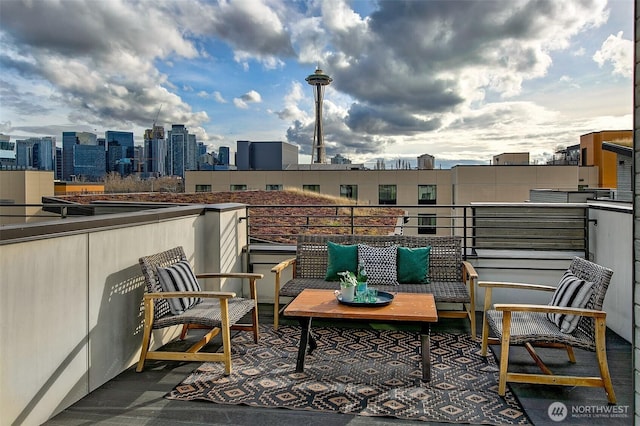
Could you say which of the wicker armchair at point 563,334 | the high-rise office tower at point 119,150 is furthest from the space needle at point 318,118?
the wicker armchair at point 563,334

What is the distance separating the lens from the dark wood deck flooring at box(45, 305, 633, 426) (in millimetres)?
2838

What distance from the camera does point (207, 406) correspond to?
305 centimetres

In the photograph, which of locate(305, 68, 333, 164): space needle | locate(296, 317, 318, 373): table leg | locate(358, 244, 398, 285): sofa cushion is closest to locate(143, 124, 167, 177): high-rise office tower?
locate(305, 68, 333, 164): space needle

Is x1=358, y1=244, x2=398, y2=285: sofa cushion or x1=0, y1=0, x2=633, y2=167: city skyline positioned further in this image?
x1=0, y1=0, x2=633, y2=167: city skyline

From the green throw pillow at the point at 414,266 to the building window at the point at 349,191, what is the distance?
30105 mm

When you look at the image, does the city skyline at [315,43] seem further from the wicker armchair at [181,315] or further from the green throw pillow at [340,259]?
the green throw pillow at [340,259]

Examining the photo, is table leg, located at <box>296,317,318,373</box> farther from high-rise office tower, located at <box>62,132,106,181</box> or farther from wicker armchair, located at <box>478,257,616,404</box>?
high-rise office tower, located at <box>62,132,106,181</box>

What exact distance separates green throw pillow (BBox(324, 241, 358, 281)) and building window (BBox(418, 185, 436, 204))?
30319 millimetres

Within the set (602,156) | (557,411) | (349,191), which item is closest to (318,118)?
(349,191)

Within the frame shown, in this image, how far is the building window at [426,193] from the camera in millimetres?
34531

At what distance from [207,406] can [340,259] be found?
249 centimetres

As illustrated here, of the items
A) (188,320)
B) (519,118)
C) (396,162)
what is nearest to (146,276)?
(188,320)

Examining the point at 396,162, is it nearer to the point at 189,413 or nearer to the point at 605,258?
the point at 605,258

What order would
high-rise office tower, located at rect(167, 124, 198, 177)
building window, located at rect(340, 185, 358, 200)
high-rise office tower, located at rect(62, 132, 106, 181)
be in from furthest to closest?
building window, located at rect(340, 185, 358, 200)
high-rise office tower, located at rect(167, 124, 198, 177)
high-rise office tower, located at rect(62, 132, 106, 181)
